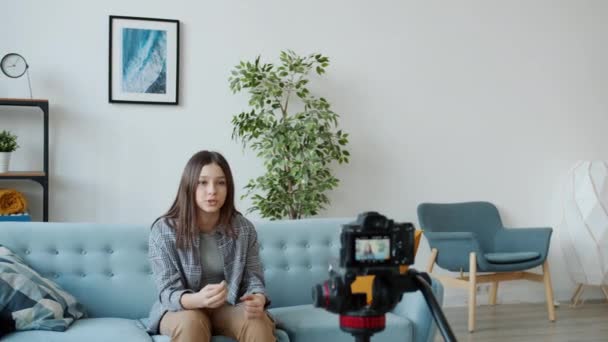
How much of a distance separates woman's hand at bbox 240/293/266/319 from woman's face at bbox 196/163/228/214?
0.38 meters

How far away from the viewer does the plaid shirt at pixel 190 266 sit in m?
2.93

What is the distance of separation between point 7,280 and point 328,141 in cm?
244

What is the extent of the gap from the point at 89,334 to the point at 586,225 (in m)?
3.87

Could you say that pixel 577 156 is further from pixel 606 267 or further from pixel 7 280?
pixel 7 280

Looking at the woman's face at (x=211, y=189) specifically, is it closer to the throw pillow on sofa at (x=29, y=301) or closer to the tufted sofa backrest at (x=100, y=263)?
the tufted sofa backrest at (x=100, y=263)

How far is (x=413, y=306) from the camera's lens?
335cm

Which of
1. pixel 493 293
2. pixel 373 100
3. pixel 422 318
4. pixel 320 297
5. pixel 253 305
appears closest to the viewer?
pixel 320 297

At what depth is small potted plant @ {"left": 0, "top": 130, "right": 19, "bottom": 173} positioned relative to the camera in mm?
4414

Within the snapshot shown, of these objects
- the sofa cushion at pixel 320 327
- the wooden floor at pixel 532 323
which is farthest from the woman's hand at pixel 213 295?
the wooden floor at pixel 532 323

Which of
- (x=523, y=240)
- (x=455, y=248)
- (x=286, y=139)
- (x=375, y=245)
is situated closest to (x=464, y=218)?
(x=523, y=240)

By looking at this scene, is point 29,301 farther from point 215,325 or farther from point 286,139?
point 286,139

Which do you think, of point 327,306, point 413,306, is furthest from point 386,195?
point 327,306

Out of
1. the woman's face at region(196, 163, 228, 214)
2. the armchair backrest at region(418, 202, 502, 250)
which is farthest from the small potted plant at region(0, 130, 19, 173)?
the armchair backrest at region(418, 202, 502, 250)

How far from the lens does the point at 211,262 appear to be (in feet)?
10.0
